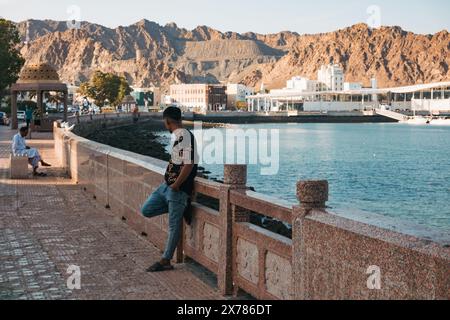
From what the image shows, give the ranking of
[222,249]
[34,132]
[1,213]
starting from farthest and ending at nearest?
1. [34,132]
2. [1,213]
3. [222,249]

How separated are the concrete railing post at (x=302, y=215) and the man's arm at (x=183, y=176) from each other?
110 inches

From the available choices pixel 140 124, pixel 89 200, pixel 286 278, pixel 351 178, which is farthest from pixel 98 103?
pixel 286 278

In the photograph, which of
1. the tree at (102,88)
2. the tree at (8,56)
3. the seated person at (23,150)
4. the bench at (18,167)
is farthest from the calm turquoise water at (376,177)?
the tree at (102,88)

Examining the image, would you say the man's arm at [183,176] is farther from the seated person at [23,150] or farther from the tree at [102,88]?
the tree at [102,88]

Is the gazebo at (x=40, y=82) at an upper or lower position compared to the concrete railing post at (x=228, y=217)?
upper

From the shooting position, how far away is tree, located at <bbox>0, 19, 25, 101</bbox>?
68.6 metres

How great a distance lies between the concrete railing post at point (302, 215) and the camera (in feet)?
19.6

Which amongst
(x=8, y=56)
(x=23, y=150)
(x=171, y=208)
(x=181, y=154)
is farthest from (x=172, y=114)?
(x=8, y=56)

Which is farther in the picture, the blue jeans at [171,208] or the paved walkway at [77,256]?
the blue jeans at [171,208]

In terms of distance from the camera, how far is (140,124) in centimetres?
13338

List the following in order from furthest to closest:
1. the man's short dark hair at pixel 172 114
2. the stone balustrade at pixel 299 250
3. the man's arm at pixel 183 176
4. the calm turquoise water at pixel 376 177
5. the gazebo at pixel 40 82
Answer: the gazebo at pixel 40 82 → the calm turquoise water at pixel 376 177 → the man's short dark hair at pixel 172 114 → the man's arm at pixel 183 176 → the stone balustrade at pixel 299 250

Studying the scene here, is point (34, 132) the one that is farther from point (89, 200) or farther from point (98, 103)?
point (98, 103)
